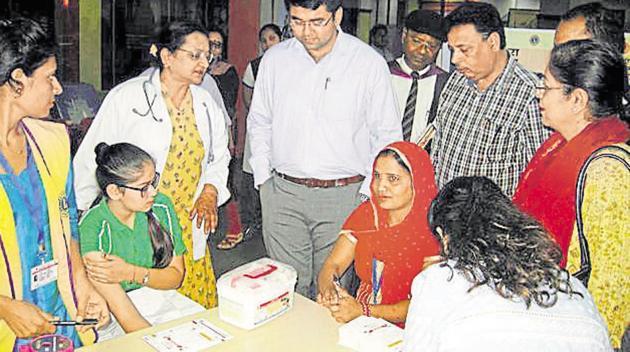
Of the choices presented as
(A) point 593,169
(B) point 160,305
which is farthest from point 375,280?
(A) point 593,169

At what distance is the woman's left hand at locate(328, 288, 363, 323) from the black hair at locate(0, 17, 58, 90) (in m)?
1.02

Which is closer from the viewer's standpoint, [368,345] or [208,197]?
[368,345]

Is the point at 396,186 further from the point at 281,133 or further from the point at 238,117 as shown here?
the point at 238,117

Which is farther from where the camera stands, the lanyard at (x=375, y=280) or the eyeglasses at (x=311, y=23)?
the eyeglasses at (x=311, y=23)

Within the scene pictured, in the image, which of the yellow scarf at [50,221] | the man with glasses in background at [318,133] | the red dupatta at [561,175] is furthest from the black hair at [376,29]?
the yellow scarf at [50,221]

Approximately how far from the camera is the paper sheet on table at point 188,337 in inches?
66.2

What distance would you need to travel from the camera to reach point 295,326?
1.82 metres

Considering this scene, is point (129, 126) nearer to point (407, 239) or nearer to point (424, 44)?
point (407, 239)

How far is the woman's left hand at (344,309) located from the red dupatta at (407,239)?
0.40 meters

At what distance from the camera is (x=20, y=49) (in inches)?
69.6

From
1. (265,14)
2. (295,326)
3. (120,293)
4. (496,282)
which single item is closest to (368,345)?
(295,326)

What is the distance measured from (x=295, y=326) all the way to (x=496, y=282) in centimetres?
67

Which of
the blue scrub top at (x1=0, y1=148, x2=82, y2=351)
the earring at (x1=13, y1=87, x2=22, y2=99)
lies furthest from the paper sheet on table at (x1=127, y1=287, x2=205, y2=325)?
the earring at (x1=13, y1=87, x2=22, y2=99)

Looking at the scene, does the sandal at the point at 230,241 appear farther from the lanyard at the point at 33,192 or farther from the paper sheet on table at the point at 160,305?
the lanyard at the point at 33,192
